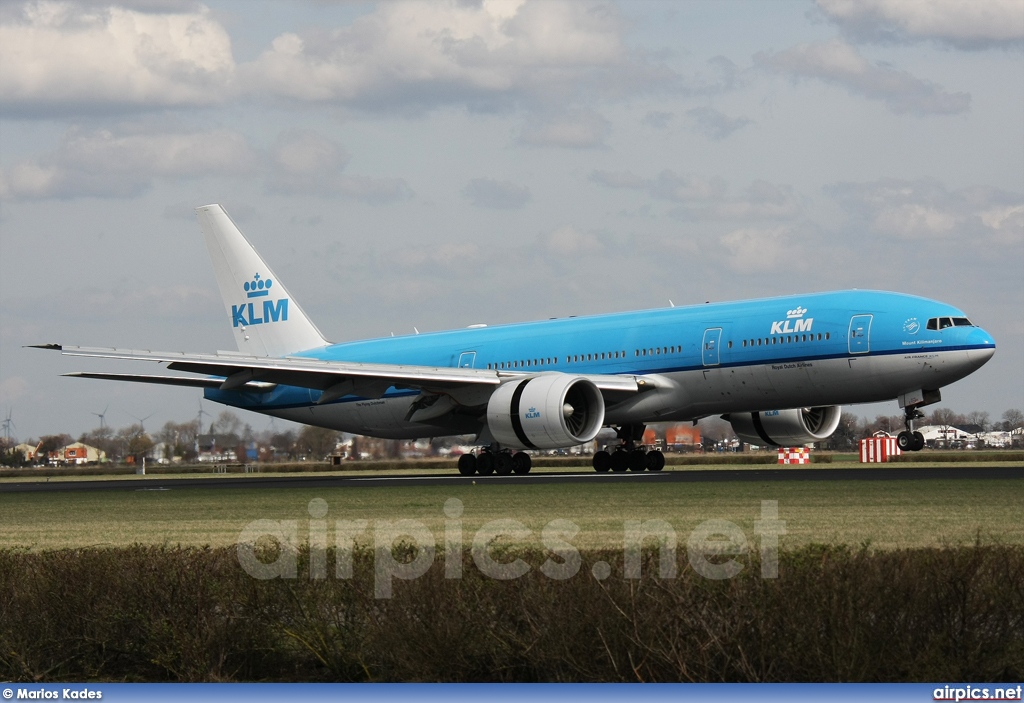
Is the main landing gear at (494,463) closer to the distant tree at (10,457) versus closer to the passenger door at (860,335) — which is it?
the passenger door at (860,335)

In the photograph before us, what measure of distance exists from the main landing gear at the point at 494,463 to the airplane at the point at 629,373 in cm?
5

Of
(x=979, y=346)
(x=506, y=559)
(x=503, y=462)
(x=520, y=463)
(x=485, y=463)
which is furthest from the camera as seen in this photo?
(x=520, y=463)

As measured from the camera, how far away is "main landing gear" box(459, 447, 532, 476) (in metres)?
40.8

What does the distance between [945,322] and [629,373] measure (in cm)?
932

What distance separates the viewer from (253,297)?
2076 inches

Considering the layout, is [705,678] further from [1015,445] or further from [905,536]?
[1015,445]

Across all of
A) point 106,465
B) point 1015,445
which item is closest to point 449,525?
point 106,465

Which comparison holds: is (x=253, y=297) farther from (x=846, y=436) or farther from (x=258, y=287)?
(x=846, y=436)

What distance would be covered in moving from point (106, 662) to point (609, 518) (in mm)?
10217

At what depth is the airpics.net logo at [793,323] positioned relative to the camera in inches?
1479

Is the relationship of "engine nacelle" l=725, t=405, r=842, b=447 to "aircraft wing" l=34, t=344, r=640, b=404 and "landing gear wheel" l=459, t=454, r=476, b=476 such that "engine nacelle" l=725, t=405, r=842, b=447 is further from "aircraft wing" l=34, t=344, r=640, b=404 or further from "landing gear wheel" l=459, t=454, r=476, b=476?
"landing gear wheel" l=459, t=454, r=476, b=476

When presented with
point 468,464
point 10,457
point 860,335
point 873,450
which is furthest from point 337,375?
point 10,457

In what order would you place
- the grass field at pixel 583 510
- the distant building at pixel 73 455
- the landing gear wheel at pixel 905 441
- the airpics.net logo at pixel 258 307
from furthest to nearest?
the distant building at pixel 73 455
the airpics.net logo at pixel 258 307
the landing gear wheel at pixel 905 441
the grass field at pixel 583 510

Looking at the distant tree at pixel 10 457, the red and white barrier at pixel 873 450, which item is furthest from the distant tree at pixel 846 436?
the distant tree at pixel 10 457
